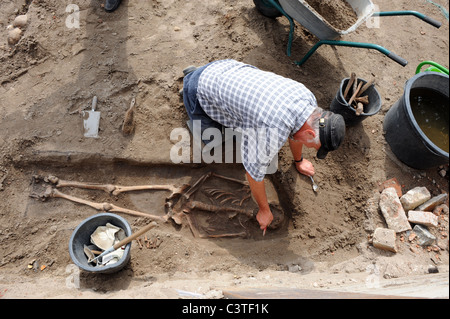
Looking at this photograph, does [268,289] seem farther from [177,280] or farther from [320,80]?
[320,80]

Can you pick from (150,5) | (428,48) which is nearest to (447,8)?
(428,48)

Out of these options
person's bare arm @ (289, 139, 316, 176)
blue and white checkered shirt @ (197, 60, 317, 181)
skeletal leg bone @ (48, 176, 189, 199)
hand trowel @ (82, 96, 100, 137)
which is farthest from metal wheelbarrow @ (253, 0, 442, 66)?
hand trowel @ (82, 96, 100, 137)

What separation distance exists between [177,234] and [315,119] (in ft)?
6.34

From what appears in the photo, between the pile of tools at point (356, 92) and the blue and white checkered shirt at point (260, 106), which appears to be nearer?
the blue and white checkered shirt at point (260, 106)

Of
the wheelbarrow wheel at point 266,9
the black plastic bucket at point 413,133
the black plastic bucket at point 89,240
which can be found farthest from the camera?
the wheelbarrow wheel at point 266,9

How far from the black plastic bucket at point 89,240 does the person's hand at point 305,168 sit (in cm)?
204

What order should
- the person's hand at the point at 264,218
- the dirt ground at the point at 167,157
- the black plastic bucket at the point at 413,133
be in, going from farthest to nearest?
the person's hand at the point at 264,218, the black plastic bucket at the point at 413,133, the dirt ground at the point at 167,157

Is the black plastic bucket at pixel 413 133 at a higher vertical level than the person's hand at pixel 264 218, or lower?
higher

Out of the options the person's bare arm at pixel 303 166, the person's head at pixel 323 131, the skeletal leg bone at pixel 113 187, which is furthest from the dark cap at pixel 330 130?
the skeletal leg bone at pixel 113 187

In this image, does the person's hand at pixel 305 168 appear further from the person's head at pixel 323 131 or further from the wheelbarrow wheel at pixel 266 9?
the wheelbarrow wheel at pixel 266 9

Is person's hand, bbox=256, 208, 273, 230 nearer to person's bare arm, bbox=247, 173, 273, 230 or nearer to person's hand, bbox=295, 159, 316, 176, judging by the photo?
person's bare arm, bbox=247, 173, 273, 230

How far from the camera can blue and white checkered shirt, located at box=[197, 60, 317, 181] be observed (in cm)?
265

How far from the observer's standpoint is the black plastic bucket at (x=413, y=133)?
3.28 meters

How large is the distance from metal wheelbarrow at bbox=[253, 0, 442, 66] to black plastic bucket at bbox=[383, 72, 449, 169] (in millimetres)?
386
